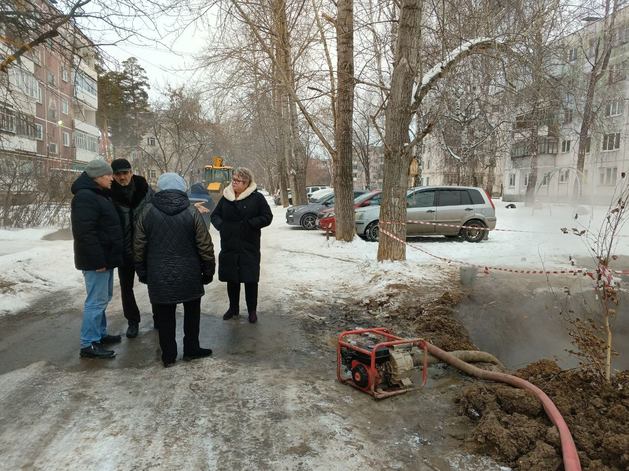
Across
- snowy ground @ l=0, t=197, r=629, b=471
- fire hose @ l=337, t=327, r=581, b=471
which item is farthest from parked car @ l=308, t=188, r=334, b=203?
fire hose @ l=337, t=327, r=581, b=471

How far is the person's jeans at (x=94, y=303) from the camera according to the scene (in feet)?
14.5

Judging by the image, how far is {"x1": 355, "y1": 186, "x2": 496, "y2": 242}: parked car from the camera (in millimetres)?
13367

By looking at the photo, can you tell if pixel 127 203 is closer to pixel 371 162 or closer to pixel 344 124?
pixel 344 124

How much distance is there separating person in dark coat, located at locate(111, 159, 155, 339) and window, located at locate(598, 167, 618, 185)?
131 feet

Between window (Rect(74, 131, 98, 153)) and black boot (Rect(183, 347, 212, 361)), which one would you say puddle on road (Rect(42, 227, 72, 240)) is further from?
window (Rect(74, 131, 98, 153))

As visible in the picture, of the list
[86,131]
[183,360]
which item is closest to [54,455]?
[183,360]

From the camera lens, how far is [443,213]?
13.5 meters

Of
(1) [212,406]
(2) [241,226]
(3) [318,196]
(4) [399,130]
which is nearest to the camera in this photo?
(1) [212,406]

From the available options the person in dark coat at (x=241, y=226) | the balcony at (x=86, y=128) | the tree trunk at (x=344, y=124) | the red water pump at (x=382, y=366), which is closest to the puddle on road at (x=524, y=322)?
the red water pump at (x=382, y=366)

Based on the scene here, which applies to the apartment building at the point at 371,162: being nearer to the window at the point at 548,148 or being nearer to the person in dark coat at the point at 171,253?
the person in dark coat at the point at 171,253

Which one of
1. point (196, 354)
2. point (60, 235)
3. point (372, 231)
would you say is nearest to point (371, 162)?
point (372, 231)

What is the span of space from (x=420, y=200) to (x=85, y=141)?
39942mm

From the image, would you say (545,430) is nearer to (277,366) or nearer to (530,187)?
(277,366)

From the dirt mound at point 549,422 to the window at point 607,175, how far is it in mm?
38946
